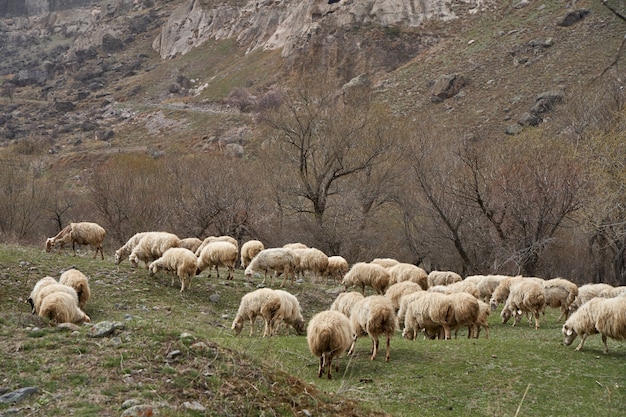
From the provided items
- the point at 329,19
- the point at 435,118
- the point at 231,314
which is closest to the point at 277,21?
the point at 329,19

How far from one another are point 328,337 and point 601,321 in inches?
234

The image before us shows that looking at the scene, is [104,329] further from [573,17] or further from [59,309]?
[573,17]

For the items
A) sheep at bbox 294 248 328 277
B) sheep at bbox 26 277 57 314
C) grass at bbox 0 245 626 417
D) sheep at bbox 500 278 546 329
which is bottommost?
grass at bbox 0 245 626 417

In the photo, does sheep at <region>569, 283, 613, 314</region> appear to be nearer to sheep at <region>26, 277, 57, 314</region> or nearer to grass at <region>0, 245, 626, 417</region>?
grass at <region>0, 245, 626, 417</region>

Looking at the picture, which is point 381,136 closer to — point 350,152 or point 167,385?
point 350,152

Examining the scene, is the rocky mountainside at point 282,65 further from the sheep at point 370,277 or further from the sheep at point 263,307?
the sheep at point 263,307

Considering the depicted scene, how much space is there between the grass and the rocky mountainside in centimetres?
1647

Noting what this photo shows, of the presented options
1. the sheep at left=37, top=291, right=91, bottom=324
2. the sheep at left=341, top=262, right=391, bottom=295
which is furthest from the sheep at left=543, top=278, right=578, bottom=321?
the sheep at left=37, top=291, right=91, bottom=324

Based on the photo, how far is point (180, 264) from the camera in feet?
53.1

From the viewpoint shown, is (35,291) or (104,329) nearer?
(104,329)

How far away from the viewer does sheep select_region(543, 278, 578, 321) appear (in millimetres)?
15883

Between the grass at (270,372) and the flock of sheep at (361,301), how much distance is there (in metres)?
0.62

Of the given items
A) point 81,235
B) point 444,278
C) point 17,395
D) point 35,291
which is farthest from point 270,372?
point 81,235

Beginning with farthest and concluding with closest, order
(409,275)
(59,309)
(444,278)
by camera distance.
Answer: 1. (444,278)
2. (409,275)
3. (59,309)
